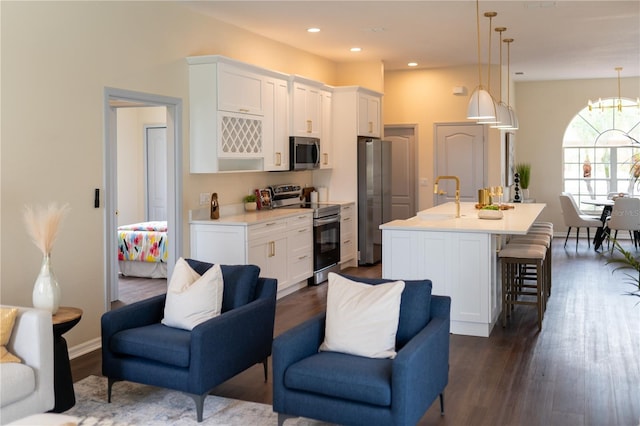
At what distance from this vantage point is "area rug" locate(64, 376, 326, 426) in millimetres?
3568

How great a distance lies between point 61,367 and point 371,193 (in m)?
5.60

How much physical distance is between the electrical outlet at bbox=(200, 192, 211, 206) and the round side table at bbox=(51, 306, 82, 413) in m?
2.64

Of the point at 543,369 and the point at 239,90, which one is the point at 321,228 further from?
the point at 543,369

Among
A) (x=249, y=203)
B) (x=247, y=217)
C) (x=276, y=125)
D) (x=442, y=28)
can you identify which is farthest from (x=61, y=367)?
(x=442, y=28)

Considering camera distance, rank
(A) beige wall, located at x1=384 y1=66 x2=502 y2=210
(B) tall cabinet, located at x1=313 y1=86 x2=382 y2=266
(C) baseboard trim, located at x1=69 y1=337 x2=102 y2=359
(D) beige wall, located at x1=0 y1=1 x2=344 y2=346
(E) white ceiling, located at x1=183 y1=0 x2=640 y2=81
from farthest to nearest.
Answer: (A) beige wall, located at x1=384 y1=66 x2=502 y2=210, (B) tall cabinet, located at x1=313 y1=86 x2=382 y2=266, (E) white ceiling, located at x1=183 y1=0 x2=640 y2=81, (C) baseboard trim, located at x1=69 y1=337 x2=102 y2=359, (D) beige wall, located at x1=0 y1=1 x2=344 y2=346

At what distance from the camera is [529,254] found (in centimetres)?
550

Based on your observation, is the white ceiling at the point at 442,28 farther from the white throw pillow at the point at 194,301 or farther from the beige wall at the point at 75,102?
the white throw pillow at the point at 194,301

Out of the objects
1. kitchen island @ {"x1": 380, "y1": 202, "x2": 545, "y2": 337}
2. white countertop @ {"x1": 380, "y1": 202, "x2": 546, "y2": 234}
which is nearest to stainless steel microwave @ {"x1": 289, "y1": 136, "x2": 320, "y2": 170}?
white countertop @ {"x1": 380, "y1": 202, "x2": 546, "y2": 234}

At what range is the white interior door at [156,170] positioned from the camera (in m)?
9.47

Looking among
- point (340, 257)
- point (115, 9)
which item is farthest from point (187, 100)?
point (340, 257)

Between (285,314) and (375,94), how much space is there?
418cm

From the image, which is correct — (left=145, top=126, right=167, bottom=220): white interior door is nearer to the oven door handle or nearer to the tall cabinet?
the tall cabinet

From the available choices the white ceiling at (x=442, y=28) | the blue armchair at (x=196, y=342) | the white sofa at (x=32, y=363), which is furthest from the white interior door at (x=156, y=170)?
the white sofa at (x=32, y=363)

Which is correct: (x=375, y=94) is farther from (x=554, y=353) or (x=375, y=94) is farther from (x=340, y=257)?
(x=554, y=353)
